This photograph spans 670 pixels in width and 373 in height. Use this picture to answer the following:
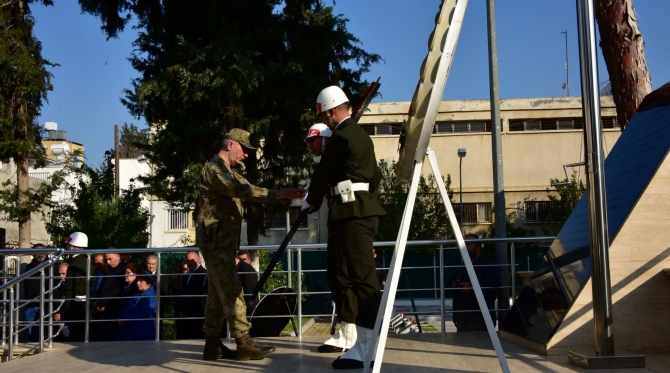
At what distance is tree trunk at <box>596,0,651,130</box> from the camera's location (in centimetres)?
984

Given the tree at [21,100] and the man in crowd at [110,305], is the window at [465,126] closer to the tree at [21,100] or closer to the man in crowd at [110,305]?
the tree at [21,100]

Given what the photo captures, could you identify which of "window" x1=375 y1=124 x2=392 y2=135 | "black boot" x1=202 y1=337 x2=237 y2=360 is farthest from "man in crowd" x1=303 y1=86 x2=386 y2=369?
"window" x1=375 y1=124 x2=392 y2=135

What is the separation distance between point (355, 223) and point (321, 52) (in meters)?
12.8

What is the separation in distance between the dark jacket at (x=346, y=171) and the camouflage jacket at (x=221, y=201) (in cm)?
75

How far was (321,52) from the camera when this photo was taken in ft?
57.2

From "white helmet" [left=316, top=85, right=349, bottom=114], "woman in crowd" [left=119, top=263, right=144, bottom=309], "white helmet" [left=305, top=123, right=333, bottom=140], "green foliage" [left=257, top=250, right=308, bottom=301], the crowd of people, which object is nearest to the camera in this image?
"white helmet" [left=316, top=85, right=349, bottom=114]

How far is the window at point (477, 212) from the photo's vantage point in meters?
41.0

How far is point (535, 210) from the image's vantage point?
41500mm

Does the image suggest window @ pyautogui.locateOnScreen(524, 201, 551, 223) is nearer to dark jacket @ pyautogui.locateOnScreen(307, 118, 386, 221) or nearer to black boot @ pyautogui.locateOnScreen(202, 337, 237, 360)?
black boot @ pyautogui.locateOnScreen(202, 337, 237, 360)

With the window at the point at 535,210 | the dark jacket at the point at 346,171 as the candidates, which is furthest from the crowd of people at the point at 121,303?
the window at the point at 535,210

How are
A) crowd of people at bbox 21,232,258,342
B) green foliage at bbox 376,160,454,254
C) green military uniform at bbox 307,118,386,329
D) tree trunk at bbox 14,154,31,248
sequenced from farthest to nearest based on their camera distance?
green foliage at bbox 376,160,454,254
tree trunk at bbox 14,154,31,248
crowd of people at bbox 21,232,258,342
green military uniform at bbox 307,118,386,329

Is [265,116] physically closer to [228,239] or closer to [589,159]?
[228,239]

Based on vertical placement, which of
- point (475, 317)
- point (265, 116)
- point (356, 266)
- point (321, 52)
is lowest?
point (475, 317)

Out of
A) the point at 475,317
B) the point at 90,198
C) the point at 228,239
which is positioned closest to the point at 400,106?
the point at 90,198
